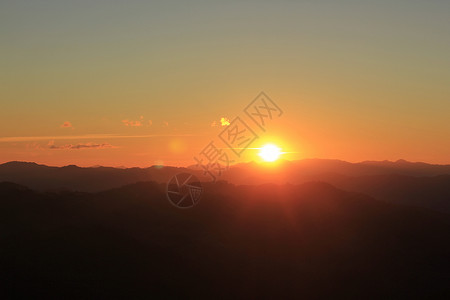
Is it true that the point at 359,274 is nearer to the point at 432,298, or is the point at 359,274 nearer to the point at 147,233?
the point at 432,298

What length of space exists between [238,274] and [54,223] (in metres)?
38.4

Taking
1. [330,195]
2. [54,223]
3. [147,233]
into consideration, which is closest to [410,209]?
[330,195]

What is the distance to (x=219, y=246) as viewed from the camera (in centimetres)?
7431

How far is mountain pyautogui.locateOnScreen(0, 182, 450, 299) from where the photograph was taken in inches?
2121

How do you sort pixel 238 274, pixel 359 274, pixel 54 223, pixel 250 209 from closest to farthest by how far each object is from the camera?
pixel 238 274, pixel 359 274, pixel 54 223, pixel 250 209

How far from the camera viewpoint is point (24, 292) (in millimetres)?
46812

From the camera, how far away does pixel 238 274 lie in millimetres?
61688

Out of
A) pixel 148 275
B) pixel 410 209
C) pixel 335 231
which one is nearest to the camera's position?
pixel 148 275

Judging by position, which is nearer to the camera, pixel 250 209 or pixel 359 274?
pixel 359 274

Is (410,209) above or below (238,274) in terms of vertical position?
above

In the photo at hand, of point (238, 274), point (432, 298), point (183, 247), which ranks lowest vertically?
point (432, 298)

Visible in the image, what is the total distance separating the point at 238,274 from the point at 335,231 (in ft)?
127

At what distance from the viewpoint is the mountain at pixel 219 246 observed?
5388 cm

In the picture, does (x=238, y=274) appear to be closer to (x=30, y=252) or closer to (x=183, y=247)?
(x=183, y=247)
